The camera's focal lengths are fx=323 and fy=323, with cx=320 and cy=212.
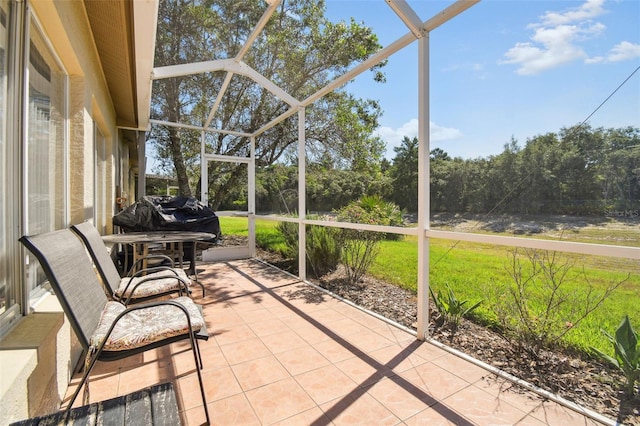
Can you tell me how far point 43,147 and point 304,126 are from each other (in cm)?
348

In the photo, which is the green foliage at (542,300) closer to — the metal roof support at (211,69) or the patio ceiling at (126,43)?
the patio ceiling at (126,43)

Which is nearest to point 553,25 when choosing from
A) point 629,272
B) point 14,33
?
point 629,272

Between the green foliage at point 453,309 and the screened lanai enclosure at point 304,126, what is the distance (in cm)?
27

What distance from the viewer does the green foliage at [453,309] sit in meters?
3.16

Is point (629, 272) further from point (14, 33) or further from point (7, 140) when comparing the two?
point (14, 33)

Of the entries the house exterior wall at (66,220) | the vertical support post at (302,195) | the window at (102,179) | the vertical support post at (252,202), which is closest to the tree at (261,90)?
the vertical support post at (252,202)

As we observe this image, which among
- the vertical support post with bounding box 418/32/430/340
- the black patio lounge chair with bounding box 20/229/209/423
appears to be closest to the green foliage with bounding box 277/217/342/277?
the vertical support post with bounding box 418/32/430/340

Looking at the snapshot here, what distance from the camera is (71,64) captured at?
2.67m

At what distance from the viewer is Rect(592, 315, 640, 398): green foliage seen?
6.46 feet

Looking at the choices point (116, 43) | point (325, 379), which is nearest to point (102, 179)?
point (116, 43)

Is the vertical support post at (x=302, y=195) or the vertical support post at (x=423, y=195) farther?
the vertical support post at (x=302, y=195)

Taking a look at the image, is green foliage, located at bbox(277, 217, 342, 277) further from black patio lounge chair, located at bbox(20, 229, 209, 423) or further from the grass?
black patio lounge chair, located at bbox(20, 229, 209, 423)

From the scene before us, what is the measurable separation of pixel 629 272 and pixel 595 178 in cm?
61

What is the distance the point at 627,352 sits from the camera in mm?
2012
